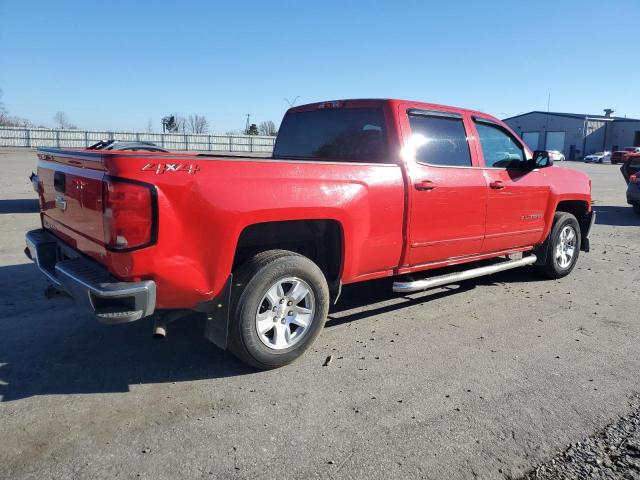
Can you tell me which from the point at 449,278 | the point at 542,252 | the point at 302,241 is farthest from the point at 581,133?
the point at 302,241

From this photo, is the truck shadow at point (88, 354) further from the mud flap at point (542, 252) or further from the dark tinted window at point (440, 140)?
the mud flap at point (542, 252)

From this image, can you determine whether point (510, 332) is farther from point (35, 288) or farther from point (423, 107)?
point (35, 288)

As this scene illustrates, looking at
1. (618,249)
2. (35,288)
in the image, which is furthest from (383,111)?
(618,249)

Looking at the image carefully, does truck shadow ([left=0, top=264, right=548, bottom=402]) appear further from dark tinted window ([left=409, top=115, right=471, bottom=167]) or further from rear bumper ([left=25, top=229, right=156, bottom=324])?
dark tinted window ([left=409, top=115, right=471, bottom=167])

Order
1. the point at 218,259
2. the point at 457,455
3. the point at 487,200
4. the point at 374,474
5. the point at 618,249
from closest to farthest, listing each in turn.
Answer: the point at 374,474 < the point at 457,455 < the point at 218,259 < the point at 487,200 < the point at 618,249

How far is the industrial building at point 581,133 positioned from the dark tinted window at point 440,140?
232 feet

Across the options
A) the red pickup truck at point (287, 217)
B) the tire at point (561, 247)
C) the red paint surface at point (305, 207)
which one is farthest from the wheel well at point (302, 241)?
the tire at point (561, 247)

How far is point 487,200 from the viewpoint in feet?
17.6

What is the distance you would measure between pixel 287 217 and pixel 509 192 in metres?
2.93

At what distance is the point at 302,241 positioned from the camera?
4309 millimetres

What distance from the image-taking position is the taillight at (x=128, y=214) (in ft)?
10.1

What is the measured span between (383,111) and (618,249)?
20.9 feet

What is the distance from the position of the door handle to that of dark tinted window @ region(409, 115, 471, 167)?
8.6 inches

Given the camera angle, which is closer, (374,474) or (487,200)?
(374,474)
